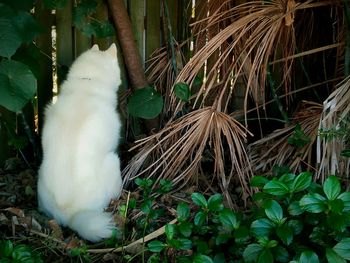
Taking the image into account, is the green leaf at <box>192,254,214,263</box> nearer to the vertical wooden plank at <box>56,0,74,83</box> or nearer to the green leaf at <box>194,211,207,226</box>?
the green leaf at <box>194,211,207,226</box>

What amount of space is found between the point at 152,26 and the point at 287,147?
1153 mm

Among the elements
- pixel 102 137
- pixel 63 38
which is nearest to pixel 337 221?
pixel 102 137

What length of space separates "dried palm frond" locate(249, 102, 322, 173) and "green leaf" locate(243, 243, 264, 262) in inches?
33.5

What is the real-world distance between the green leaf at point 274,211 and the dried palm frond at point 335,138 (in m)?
0.67

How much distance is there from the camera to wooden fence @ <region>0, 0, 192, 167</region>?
3.23 metres

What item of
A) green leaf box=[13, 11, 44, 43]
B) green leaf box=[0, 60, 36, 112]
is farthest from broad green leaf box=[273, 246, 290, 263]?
green leaf box=[13, 11, 44, 43]

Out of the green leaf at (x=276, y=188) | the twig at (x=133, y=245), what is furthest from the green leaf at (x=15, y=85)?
the green leaf at (x=276, y=188)

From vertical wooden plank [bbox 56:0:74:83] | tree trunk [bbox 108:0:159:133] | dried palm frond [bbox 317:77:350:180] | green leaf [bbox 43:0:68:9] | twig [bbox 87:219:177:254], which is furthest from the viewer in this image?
vertical wooden plank [bbox 56:0:74:83]

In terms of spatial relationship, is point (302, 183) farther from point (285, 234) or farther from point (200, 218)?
point (200, 218)

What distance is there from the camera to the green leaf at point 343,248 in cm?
186

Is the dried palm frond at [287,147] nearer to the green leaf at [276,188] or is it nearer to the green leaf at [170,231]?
the green leaf at [276,188]

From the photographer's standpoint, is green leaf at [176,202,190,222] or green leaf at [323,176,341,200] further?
green leaf at [176,202,190,222]

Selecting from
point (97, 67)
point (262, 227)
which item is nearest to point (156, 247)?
point (262, 227)

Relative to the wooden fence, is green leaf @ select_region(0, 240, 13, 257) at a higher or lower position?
lower
